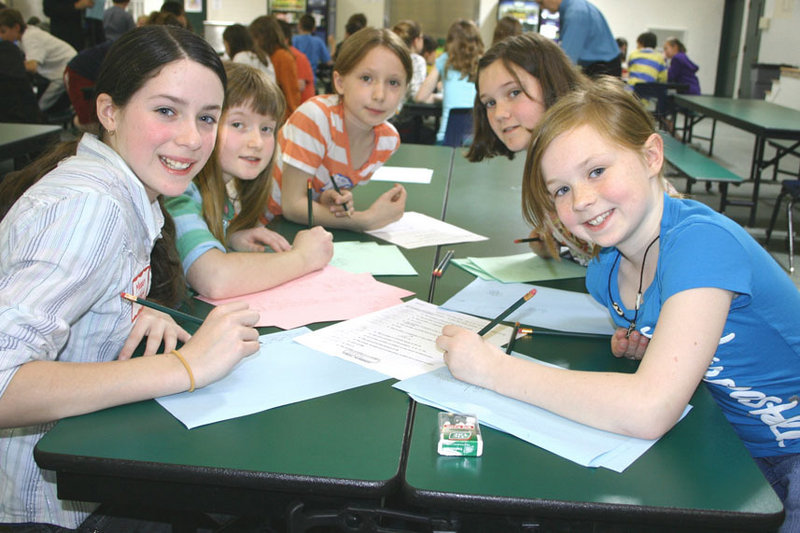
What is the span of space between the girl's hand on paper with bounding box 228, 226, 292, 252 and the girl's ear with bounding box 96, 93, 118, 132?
55 cm

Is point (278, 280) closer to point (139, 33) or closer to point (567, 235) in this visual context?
point (139, 33)

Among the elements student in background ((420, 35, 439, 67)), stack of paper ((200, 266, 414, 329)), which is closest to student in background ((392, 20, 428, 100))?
student in background ((420, 35, 439, 67))

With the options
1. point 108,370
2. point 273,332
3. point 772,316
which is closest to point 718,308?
point 772,316

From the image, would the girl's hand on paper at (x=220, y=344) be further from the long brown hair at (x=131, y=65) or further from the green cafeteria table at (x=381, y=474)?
the long brown hair at (x=131, y=65)

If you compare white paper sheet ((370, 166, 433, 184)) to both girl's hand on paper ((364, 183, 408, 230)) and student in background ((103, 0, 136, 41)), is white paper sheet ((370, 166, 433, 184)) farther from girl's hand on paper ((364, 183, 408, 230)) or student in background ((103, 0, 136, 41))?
student in background ((103, 0, 136, 41))

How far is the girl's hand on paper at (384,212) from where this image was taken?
1.88 meters

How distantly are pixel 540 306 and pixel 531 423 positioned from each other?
19.2 inches

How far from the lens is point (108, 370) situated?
90cm

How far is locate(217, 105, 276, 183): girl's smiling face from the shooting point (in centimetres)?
164

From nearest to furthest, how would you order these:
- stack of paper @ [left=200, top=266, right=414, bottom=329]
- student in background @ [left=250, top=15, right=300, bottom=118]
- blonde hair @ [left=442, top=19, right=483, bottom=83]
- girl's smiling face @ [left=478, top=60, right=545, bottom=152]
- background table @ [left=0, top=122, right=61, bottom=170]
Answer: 1. stack of paper @ [left=200, top=266, right=414, bottom=329]
2. girl's smiling face @ [left=478, top=60, right=545, bottom=152]
3. background table @ [left=0, top=122, right=61, bottom=170]
4. blonde hair @ [left=442, top=19, right=483, bottom=83]
5. student in background @ [left=250, top=15, right=300, bottom=118]

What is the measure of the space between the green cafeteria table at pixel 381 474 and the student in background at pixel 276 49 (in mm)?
4941

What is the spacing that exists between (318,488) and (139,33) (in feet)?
2.64

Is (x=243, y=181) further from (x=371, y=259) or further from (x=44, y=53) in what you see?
(x=44, y=53)

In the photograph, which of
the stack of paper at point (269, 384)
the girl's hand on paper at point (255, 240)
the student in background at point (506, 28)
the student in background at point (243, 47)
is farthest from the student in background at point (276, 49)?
the stack of paper at point (269, 384)
